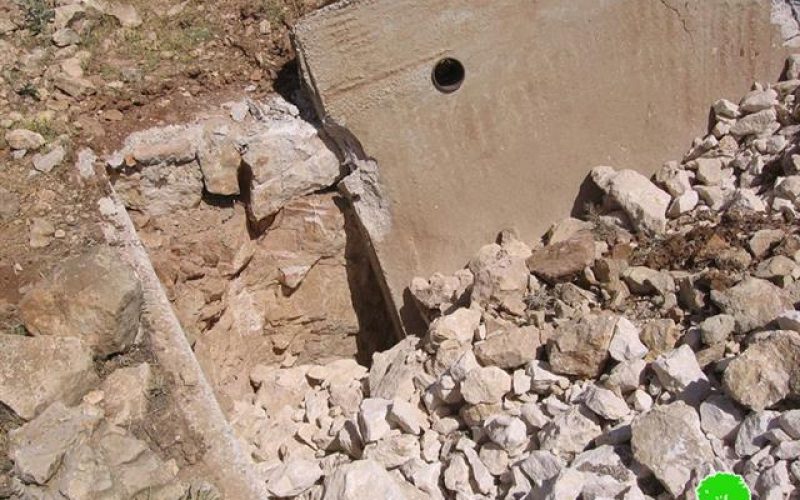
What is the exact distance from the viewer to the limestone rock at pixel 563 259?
387 centimetres

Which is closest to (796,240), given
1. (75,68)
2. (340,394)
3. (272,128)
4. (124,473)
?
(340,394)

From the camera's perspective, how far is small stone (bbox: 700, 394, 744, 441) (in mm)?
2879

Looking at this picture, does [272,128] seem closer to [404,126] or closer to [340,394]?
[404,126]

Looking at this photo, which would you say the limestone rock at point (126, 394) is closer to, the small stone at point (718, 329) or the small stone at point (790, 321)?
the small stone at point (718, 329)

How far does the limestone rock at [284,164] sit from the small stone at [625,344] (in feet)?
5.57

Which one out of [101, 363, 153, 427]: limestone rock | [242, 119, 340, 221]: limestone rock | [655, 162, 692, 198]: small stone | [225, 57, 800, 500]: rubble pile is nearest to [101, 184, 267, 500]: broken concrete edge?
[101, 363, 153, 427]: limestone rock

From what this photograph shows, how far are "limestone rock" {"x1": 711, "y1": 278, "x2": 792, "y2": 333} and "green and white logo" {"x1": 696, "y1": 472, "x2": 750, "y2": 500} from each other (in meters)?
0.70

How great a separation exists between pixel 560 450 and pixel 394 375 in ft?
3.25

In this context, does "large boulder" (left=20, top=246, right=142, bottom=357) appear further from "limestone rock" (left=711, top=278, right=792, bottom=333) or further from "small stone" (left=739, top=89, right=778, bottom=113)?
"small stone" (left=739, top=89, right=778, bottom=113)

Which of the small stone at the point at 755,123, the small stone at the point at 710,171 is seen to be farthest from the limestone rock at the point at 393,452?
the small stone at the point at 755,123

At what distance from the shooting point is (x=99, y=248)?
3.58m

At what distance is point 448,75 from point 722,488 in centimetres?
237

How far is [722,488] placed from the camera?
272 cm

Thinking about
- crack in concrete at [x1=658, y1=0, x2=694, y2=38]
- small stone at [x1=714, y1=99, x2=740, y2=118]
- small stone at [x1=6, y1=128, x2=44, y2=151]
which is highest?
small stone at [x1=6, y1=128, x2=44, y2=151]
